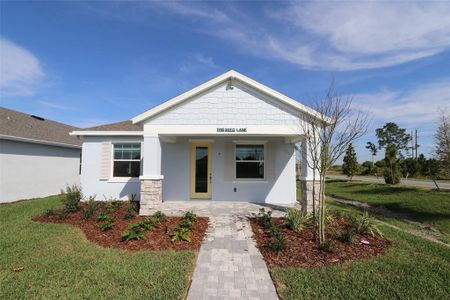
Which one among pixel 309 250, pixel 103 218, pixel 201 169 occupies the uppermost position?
pixel 201 169

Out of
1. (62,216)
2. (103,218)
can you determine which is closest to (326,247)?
(103,218)

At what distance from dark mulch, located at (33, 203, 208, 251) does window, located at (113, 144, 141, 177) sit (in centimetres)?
346

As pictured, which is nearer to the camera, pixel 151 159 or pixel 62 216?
pixel 62 216

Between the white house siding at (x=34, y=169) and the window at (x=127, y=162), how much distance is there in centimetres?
502

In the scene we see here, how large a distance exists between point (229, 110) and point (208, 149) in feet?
9.81

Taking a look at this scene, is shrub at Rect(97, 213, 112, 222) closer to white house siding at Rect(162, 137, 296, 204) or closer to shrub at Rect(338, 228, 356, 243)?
white house siding at Rect(162, 137, 296, 204)

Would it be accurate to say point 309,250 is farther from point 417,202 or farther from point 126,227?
point 417,202

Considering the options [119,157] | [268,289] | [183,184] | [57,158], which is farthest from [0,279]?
[57,158]

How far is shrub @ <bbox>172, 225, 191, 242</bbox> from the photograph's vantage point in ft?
22.6

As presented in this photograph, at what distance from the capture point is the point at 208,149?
12.5 m

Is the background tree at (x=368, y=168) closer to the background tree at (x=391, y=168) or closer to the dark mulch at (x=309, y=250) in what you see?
the background tree at (x=391, y=168)

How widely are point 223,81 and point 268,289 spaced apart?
7.52m

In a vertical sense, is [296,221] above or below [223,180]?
below

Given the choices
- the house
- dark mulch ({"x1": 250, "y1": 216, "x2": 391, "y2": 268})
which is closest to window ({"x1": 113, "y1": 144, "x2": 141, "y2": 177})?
the house
